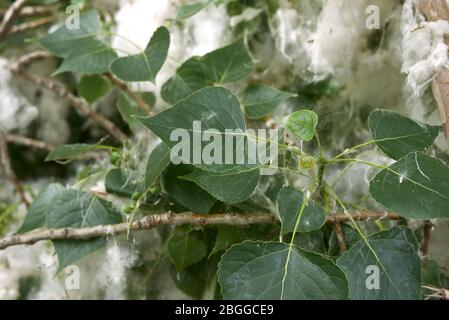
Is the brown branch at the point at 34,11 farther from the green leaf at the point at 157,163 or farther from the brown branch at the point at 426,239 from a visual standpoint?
the brown branch at the point at 426,239

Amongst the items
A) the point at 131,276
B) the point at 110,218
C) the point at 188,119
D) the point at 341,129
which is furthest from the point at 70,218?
the point at 341,129

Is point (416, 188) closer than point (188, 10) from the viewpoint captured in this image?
Yes

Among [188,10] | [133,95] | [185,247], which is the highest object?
[188,10]

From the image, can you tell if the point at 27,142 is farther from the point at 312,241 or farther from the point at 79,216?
the point at 312,241

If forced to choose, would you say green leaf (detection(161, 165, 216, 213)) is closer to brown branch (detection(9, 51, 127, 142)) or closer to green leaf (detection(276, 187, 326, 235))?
green leaf (detection(276, 187, 326, 235))

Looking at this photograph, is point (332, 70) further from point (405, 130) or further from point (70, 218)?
point (70, 218)

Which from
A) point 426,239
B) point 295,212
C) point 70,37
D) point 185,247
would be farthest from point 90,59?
point 426,239

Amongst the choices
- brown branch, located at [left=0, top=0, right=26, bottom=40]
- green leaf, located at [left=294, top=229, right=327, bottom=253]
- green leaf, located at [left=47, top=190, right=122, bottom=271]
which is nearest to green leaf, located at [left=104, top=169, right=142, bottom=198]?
green leaf, located at [left=47, top=190, right=122, bottom=271]
